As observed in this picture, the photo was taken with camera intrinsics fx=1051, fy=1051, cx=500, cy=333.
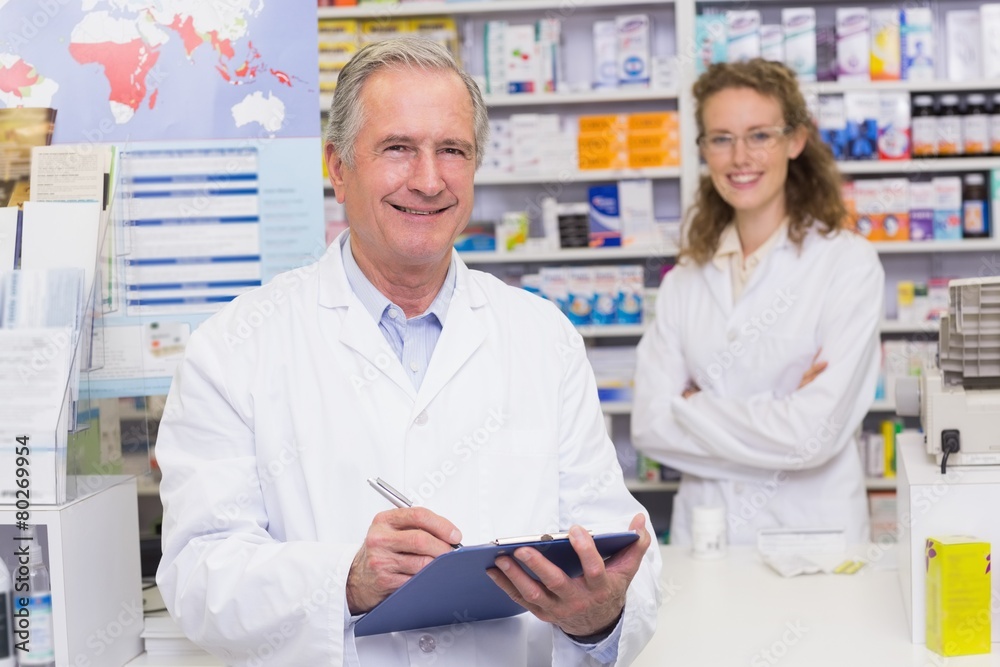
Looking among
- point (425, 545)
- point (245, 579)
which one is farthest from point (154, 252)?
point (425, 545)

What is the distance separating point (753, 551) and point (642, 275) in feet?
6.04

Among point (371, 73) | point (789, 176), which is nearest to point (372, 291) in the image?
point (371, 73)

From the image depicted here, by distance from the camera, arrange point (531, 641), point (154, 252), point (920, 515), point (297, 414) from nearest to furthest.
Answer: point (297, 414)
point (531, 641)
point (920, 515)
point (154, 252)

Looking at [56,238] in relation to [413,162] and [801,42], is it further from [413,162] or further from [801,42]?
[801,42]

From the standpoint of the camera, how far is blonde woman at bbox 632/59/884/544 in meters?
2.62

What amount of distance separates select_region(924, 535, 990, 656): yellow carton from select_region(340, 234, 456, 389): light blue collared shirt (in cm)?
90

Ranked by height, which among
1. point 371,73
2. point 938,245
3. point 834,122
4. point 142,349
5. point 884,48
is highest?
point 884,48

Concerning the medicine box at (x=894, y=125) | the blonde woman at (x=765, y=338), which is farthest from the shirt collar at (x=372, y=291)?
the medicine box at (x=894, y=125)

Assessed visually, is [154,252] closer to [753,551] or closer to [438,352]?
[438,352]

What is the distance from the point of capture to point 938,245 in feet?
12.9

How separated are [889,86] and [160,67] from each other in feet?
9.33

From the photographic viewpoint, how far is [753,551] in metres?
2.40

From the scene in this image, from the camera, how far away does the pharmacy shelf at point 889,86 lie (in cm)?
389

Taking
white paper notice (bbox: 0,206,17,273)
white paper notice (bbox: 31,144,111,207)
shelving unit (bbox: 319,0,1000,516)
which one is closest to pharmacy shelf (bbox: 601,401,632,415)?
shelving unit (bbox: 319,0,1000,516)
